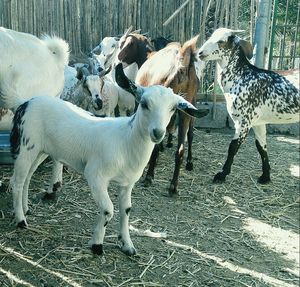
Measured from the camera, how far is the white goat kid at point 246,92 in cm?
596

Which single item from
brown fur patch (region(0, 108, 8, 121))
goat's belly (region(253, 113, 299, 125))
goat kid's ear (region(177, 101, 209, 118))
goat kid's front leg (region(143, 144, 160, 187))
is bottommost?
goat kid's front leg (region(143, 144, 160, 187))

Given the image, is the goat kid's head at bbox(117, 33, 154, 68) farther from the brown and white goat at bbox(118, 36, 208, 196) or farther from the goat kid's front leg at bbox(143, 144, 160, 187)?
the goat kid's front leg at bbox(143, 144, 160, 187)

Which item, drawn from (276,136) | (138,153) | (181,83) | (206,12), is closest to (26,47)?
(181,83)

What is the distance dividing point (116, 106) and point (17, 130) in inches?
136

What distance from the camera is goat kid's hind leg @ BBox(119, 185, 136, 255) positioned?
398 cm

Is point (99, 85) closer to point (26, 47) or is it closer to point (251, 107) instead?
point (26, 47)

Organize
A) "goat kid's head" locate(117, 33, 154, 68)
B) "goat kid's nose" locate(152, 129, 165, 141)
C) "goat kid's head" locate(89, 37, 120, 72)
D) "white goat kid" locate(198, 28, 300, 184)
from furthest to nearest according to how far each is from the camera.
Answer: "goat kid's head" locate(89, 37, 120, 72), "goat kid's head" locate(117, 33, 154, 68), "white goat kid" locate(198, 28, 300, 184), "goat kid's nose" locate(152, 129, 165, 141)

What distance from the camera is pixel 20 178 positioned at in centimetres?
418

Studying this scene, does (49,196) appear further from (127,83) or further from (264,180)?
(264,180)

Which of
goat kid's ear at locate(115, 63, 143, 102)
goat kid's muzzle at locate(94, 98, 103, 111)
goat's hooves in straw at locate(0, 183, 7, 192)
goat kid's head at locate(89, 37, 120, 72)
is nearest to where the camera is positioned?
goat kid's ear at locate(115, 63, 143, 102)

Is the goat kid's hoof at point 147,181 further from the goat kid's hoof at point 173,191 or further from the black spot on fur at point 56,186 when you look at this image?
the black spot on fur at point 56,186

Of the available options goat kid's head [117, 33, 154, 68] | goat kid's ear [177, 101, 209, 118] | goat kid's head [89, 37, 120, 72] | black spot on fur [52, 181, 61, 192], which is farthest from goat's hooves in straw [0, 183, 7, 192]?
goat kid's head [89, 37, 120, 72]

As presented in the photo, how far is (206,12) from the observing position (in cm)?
827

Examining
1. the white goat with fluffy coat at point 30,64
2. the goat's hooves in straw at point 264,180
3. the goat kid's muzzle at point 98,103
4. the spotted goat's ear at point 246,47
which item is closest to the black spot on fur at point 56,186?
the white goat with fluffy coat at point 30,64
